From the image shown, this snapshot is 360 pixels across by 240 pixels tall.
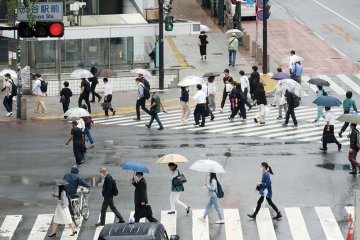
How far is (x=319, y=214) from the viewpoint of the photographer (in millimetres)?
27984

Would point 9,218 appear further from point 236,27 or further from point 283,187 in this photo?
point 236,27

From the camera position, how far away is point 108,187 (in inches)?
1074

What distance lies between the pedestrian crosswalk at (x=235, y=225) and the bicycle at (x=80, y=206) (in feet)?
0.95

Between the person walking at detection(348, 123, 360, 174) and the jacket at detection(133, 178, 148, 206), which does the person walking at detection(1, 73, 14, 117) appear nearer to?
the person walking at detection(348, 123, 360, 174)

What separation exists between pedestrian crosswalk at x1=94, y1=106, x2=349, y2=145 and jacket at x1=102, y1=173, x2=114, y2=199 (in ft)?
37.8

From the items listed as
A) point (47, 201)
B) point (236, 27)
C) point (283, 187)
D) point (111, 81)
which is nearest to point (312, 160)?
point (283, 187)

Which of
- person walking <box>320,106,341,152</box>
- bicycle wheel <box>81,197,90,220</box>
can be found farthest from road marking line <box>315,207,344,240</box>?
person walking <box>320,106,341,152</box>

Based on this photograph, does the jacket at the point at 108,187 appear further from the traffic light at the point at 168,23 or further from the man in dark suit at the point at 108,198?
the traffic light at the point at 168,23

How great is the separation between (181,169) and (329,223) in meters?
6.76

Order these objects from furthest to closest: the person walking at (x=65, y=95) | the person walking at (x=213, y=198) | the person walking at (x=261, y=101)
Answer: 1. the person walking at (x=65, y=95)
2. the person walking at (x=261, y=101)
3. the person walking at (x=213, y=198)

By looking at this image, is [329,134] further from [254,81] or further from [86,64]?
[86,64]

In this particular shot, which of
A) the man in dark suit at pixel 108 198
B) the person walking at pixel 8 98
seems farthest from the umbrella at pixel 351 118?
the person walking at pixel 8 98

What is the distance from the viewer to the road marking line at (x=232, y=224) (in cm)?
2653

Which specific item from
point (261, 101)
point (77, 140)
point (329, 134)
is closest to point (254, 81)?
point (261, 101)
